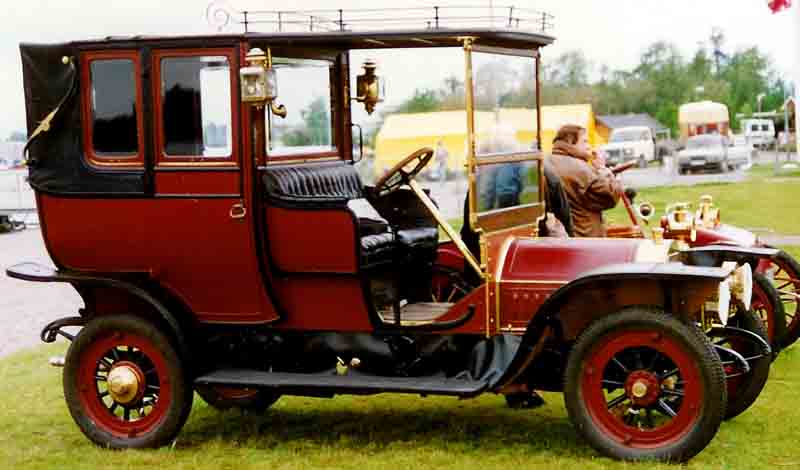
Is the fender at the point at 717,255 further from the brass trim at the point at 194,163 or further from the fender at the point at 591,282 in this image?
the brass trim at the point at 194,163

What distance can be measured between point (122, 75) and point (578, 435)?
304 cm

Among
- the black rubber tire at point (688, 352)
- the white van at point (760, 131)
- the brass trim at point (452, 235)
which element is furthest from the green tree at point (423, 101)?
the white van at point (760, 131)

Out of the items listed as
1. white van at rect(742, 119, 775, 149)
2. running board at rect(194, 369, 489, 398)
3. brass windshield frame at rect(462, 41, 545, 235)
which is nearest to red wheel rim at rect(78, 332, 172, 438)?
running board at rect(194, 369, 489, 398)

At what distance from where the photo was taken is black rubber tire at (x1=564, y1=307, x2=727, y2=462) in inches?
262

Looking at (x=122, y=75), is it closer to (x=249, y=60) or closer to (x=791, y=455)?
(x=249, y=60)

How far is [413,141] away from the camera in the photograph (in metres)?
11.6

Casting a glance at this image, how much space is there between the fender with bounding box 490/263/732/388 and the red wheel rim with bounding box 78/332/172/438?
6.06 ft

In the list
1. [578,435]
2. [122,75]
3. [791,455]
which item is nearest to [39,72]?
[122,75]

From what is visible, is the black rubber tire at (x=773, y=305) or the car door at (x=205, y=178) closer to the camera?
the car door at (x=205, y=178)

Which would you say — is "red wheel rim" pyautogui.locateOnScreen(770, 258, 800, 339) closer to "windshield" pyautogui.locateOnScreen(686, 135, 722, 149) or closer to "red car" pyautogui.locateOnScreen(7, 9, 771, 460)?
"red car" pyautogui.locateOnScreen(7, 9, 771, 460)

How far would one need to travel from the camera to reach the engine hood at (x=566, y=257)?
23.7 feet

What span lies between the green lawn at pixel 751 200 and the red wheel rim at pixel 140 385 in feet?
33.1

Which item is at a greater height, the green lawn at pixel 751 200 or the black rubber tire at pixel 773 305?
the black rubber tire at pixel 773 305

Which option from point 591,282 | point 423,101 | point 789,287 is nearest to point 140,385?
point 423,101
